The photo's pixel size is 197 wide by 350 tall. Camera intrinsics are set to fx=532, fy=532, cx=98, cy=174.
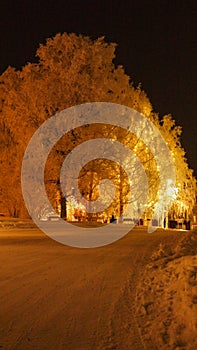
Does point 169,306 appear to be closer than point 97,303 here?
Yes

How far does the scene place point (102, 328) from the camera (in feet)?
23.9

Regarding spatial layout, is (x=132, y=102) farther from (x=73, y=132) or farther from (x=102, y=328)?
(x=102, y=328)

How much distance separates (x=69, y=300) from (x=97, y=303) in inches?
20.0

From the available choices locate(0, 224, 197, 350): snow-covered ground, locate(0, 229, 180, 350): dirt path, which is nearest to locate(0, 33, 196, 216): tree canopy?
locate(0, 229, 180, 350): dirt path

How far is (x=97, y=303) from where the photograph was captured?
8.95 m

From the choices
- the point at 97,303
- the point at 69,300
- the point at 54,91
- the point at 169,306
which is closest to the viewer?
the point at 169,306

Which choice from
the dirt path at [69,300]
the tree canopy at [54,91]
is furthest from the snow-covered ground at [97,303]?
the tree canopy at [54,91]

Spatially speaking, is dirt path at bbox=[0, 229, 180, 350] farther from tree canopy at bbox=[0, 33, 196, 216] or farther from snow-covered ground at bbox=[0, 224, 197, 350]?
tree canopy at bbox=[0, 33, 196, 216]

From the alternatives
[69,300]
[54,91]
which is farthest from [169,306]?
[54,91]

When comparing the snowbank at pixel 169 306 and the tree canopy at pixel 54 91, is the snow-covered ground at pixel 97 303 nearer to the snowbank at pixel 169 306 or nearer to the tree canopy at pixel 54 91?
the snowbank at pixel 169 306

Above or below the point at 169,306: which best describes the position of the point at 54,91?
above

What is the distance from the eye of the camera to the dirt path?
6.69 metres

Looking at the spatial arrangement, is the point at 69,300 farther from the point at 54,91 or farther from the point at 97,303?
the point at 54,91

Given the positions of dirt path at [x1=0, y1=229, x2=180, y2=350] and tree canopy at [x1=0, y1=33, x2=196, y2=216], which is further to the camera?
tree canopy at [x1=0, y1=33, x2=196, y2=216]
